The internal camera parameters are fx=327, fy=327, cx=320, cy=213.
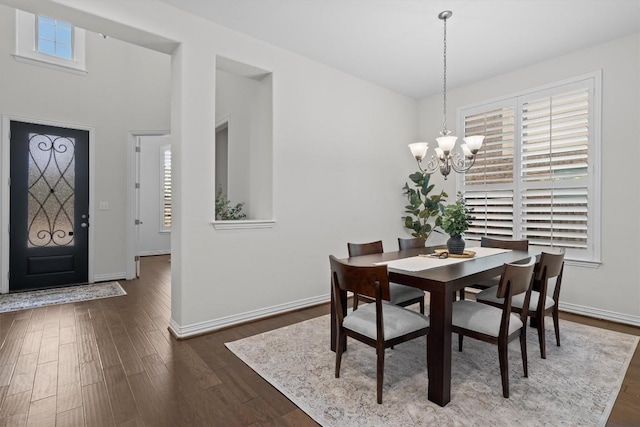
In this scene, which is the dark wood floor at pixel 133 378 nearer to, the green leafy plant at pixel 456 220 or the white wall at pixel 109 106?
the green leafy plant at pixel 456 220

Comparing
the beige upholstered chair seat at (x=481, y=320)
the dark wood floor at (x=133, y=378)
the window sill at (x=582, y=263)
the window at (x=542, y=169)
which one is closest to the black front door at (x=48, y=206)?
the dark wood floor at (x=133, y=378)

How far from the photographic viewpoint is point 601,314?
11.3 feet

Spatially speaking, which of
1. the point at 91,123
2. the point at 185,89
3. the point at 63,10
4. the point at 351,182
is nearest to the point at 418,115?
the point at 351,182

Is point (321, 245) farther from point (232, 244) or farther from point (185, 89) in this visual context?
point (185, 89)

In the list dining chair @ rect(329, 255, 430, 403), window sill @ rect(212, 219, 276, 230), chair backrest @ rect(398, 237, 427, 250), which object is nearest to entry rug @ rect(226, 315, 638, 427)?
dining chair @ rect(329, 255, 430, 403)

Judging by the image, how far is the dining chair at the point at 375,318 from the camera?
75.4 inches

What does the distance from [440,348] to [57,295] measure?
475cm

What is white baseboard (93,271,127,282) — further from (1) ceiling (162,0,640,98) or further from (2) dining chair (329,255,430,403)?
(2) dining chair (329,255,430,403)

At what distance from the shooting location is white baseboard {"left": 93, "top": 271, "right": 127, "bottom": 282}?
498cm

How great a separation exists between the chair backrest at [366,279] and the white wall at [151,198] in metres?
7.15

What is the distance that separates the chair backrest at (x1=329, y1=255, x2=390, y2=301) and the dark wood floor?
768mm

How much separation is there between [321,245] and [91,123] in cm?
399

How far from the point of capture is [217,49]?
3090 mm

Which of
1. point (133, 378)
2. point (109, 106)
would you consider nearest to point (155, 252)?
point (109, 106)
